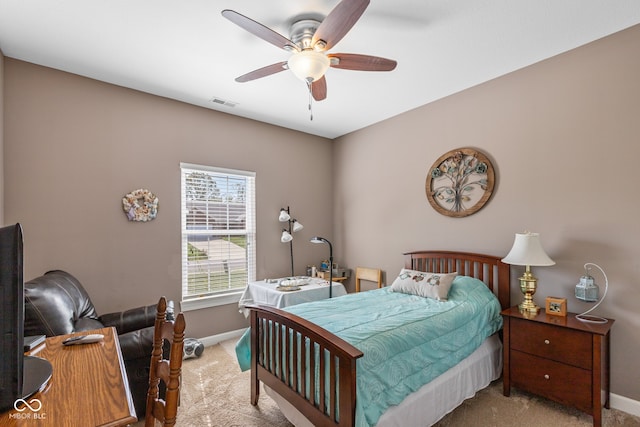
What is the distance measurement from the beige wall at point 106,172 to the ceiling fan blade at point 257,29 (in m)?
2.03

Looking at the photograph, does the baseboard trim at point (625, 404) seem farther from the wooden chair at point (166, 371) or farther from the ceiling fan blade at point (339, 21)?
the ceiling fan blade at point (339, 21)

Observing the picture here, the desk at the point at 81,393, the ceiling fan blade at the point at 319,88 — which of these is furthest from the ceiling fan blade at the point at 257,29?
the desk at the point at 81,393

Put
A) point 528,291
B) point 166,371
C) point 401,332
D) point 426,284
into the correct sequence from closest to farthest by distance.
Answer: point 166,371
point 401,332
point 528,291
point 426,284

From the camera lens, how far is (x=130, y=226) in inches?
124

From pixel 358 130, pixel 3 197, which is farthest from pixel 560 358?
pixel 3 197

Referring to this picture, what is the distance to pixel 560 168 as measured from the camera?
8.65ft

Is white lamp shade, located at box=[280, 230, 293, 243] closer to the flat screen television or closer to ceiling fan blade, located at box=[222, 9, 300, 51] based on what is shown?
ceiling fan blade, located at box=[222, 9, 300, 51]

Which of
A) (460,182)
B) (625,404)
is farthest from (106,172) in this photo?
(625,404)

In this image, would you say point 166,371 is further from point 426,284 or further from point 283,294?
point 426,284

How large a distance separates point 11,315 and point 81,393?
0.39 m

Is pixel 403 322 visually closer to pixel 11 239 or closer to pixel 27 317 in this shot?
pixel 11 239

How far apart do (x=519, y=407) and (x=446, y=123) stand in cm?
268

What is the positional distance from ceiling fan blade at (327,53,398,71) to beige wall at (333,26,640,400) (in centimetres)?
151

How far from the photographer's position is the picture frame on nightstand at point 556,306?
243cm
